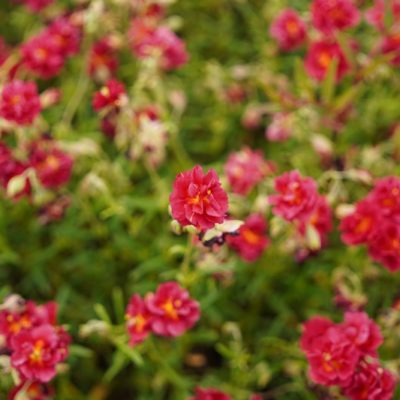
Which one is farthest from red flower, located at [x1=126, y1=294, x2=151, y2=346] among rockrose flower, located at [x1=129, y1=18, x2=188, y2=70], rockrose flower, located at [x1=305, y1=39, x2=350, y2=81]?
rockrose flower, located at [x1=305, y1=39, x2=350, y2=81]

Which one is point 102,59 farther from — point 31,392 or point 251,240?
point 31,392

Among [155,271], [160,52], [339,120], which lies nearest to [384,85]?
[339,120]

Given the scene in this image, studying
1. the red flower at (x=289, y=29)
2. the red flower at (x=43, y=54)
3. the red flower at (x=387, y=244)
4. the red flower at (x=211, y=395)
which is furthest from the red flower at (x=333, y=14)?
the red flower at (x=211, y=395)

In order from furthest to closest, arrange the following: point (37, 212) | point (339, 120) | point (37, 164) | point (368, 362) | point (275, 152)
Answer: point (275, 152), point (339, 120), point (37, 212), point (37, 164), point (368, 362)

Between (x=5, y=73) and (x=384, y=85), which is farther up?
(x=5, y=73)

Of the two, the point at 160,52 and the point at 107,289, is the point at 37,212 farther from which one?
the point at 160,52
